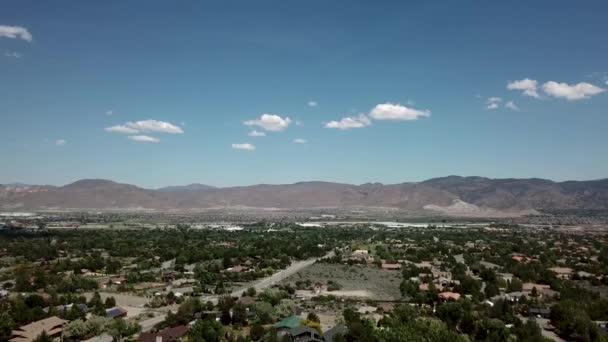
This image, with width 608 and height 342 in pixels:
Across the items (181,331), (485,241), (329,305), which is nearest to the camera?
(181,331)

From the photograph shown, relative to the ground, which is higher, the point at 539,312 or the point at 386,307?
the point at 539,312

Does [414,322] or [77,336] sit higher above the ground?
[414,322]

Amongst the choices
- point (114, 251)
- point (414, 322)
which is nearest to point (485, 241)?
point (114, 251)

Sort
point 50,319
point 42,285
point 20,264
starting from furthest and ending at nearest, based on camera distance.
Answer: point 20,264
point 42,285
point 50,319

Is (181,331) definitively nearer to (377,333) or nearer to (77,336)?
(77,336)

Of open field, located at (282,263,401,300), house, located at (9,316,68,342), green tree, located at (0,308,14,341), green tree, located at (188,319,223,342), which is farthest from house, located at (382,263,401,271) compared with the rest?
green tree, located at (0,308,14,341)

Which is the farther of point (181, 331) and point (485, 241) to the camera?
point (485, 241)

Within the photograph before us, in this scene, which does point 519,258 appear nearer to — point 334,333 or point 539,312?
point 539,312

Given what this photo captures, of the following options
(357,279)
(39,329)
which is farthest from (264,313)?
(357,279)

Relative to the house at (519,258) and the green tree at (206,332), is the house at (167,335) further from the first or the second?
the house at (519,258)
